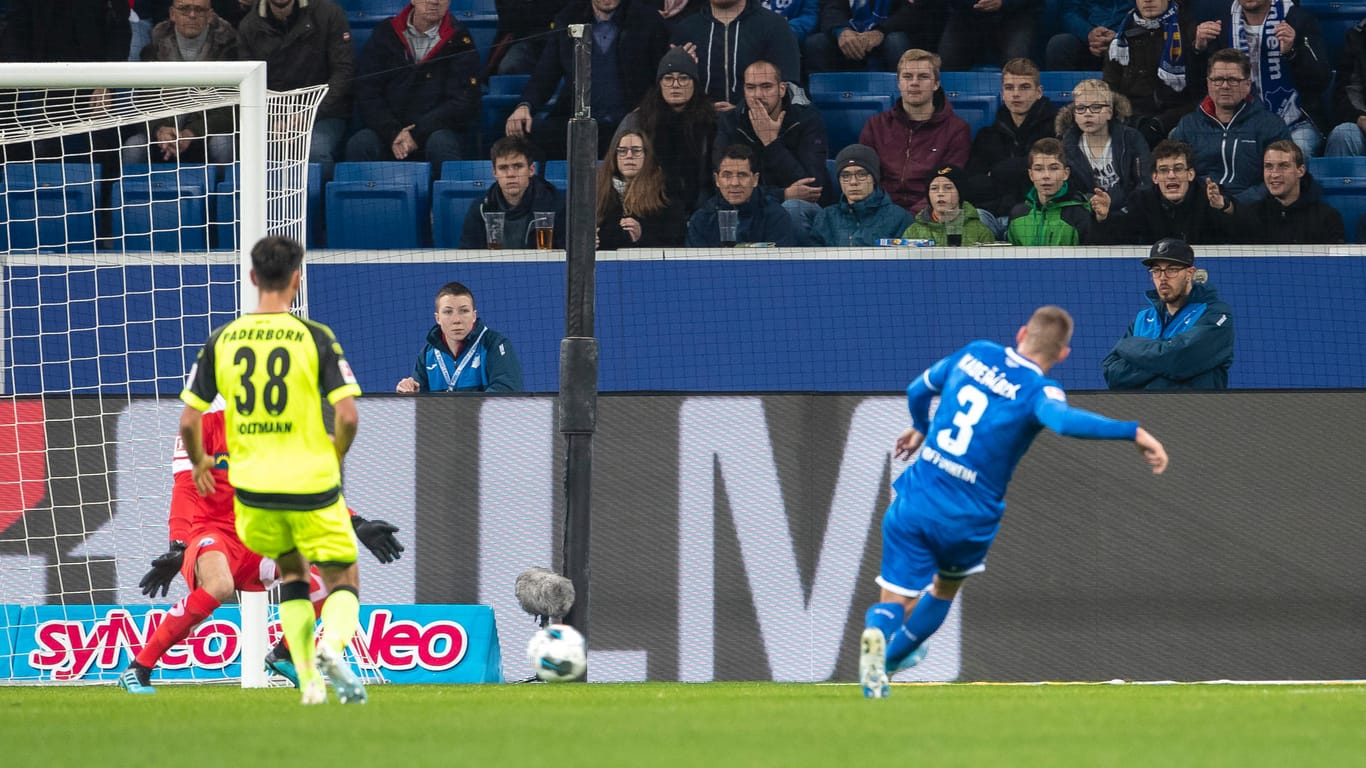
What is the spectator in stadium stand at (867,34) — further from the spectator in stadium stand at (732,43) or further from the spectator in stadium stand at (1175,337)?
the spectator in stadium stand at (1175,337)

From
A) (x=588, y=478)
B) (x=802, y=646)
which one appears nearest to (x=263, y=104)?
(x=588, y=478)

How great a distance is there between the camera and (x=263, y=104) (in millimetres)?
9500

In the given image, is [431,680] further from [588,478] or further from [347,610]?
[347,610]

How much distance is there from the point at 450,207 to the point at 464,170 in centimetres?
38

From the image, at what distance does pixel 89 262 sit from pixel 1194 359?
6.82 m

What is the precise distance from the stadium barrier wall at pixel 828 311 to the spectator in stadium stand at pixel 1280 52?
2.01m

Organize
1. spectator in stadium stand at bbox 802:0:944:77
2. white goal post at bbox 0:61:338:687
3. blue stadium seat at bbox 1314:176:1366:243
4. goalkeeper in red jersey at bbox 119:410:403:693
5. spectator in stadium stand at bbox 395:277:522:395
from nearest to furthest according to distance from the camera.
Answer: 1. goalkeeper in red jersey at bbox 119:410:403:693
2. white goal post at bbox 0:61:338:687
3. spectator in stadium stand at bbox 395:277:522:395
4. blue stadium seat at bbox 1314:176:1366:243
5. spectator in stadium stand at bbox 802:0:944:77

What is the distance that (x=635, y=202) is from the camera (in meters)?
12.0

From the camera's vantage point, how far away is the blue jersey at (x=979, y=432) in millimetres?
7371

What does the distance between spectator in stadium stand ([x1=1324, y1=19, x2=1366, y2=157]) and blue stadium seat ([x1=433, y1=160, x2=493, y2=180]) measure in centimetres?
594

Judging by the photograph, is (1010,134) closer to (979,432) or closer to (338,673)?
(979,432)

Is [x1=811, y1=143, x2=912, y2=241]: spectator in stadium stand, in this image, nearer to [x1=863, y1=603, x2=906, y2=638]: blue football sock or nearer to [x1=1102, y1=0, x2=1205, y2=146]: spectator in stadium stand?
[x1=1102, y1=0, x2=1205, y2=146]: spectator in stadium stand

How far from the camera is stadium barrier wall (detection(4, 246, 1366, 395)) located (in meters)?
11.5

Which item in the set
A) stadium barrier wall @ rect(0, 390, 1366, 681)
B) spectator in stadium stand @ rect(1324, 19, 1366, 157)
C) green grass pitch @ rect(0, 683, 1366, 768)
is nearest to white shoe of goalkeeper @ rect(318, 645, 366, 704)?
green grass pitch @ rect(0, 683, 1366, 768)
